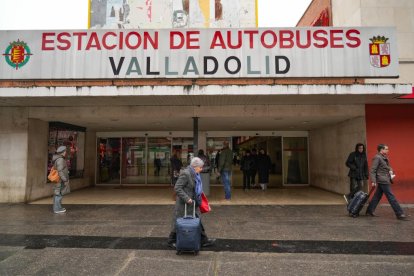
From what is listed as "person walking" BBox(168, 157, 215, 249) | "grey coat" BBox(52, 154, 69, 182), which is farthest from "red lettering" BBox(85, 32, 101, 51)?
"person walking" BBox(168, 157, 215, 249)

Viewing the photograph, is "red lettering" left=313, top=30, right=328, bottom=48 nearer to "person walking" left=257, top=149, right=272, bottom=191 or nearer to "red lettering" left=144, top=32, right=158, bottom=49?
"red lettering" left=144, top=32, right=158, bottom=49

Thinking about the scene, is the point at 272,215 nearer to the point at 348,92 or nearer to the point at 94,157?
the point at 348,92

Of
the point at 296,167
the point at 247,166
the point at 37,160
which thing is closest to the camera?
the point at 37,160

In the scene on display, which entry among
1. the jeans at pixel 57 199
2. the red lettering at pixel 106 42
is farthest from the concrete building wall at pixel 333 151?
the jeans at pixel 57 199

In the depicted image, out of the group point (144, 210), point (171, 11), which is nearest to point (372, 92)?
point (144, 210)

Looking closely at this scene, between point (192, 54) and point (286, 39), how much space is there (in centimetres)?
248

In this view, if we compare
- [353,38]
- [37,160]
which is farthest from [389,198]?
[37,160]

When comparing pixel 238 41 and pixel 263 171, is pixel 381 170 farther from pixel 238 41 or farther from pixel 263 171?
pixel 263 171

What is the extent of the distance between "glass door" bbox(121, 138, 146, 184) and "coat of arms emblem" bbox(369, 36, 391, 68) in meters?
10.3

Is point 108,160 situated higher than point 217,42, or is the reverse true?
point 217,42

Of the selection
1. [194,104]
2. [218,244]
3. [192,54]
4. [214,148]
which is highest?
[192,54]

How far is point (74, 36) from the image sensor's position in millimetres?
8398

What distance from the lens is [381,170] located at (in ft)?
24.2

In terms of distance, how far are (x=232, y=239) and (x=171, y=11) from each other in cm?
1511
